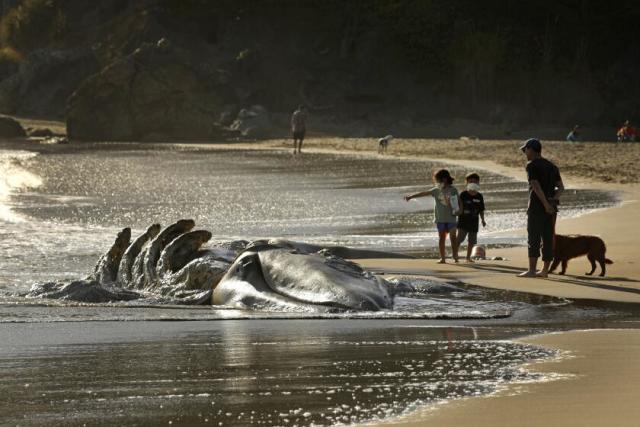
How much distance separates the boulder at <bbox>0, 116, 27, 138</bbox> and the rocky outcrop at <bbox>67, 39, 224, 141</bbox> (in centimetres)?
320

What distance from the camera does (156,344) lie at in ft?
30.1

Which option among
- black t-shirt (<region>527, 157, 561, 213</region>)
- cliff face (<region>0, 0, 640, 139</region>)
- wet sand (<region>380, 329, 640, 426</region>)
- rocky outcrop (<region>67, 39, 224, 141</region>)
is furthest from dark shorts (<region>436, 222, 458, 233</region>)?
cliff face (<region>0, 0, 640, 139</region>)

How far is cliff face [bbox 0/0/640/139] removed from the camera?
59094 mm

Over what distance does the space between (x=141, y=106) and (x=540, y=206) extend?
152 ft

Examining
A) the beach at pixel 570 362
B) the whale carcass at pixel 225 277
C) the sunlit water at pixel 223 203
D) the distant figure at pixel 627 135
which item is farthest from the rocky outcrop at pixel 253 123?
the whale carcass at pixel 225 277

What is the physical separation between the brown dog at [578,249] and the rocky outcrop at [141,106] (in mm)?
45068

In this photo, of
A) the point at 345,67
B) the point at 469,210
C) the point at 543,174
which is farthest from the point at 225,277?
the point at 345,67

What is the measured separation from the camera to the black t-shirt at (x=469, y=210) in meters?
15.5

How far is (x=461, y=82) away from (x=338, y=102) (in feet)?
19.9

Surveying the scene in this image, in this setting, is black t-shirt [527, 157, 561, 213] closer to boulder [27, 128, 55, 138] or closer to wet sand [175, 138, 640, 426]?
wet sand [175, 138, 640, 426]

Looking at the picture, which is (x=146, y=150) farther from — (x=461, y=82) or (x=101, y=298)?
(x=101, y=298)

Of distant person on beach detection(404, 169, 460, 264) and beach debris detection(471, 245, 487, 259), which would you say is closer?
distant person on beach detection(404, 169, 460, 264)

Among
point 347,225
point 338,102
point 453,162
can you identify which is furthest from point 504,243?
point 338,102

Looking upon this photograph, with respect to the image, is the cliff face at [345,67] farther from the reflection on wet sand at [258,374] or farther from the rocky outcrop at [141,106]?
the reflection on wet sand at [258,374]
